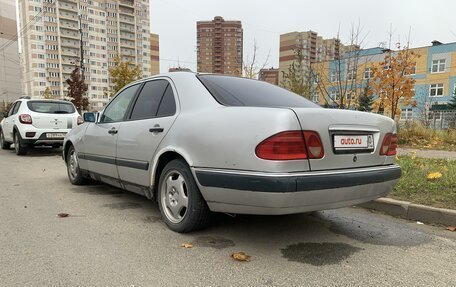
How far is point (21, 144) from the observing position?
9.90 metres

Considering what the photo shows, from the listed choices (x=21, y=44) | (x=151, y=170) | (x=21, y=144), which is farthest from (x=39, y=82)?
(x=151, y=170)

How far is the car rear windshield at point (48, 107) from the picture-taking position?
388 inches

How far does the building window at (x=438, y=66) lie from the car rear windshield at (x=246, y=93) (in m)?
46.4

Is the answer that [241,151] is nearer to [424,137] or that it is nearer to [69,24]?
[424,137]

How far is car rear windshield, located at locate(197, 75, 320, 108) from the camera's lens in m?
3.29

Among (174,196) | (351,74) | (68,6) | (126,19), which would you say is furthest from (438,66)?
(68,6)

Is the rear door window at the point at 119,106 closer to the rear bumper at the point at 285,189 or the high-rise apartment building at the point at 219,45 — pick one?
the rear bumper at the point at 285,189

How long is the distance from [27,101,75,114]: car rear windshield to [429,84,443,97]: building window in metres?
44.9

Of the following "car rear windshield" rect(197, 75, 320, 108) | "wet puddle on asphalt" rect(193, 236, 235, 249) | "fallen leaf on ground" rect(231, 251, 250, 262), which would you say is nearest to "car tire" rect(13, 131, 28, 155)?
"car rear windshield" rect(197, 75, 320, 108)

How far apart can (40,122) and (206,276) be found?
885 cm

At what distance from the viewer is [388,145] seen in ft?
11.0

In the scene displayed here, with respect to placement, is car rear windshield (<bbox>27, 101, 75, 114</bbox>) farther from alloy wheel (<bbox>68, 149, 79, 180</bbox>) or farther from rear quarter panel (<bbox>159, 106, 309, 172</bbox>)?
rear quarter panel (<bbox>159, 106, 309, 172</bbox>)

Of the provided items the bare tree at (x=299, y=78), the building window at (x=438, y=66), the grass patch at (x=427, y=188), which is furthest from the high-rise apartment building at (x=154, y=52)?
the grass patch at (x=427, y=188)

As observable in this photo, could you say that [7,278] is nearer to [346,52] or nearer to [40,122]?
[40,122]
